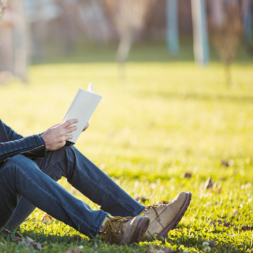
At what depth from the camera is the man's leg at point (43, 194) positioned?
6.96ft

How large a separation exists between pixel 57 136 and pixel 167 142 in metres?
4.54

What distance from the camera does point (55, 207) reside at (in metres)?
2.14

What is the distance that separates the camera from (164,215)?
2.49 meters

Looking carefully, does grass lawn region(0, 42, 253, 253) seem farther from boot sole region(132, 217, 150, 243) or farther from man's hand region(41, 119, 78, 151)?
man's hand region(41, 119, 78, 151)

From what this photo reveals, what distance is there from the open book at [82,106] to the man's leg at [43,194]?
16.7 inches

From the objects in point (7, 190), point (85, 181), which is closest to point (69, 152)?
point (85, 181)

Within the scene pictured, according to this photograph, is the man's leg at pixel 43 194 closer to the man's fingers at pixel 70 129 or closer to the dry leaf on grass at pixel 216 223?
the man's fingers at pixel 70 129

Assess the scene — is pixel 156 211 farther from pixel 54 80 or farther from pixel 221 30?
pixel 54 80

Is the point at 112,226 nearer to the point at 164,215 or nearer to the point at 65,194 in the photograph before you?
the point at 65,194

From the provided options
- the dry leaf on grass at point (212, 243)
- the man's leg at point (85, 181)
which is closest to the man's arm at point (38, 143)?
the man's leg at point (85, 181)

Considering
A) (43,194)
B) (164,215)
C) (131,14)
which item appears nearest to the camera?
(43,194)

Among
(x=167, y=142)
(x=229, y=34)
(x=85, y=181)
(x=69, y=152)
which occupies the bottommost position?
(x=167, y=142)

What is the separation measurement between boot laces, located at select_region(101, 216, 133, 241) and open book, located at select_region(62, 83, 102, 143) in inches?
24.8

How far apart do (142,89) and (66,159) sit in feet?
36.1
